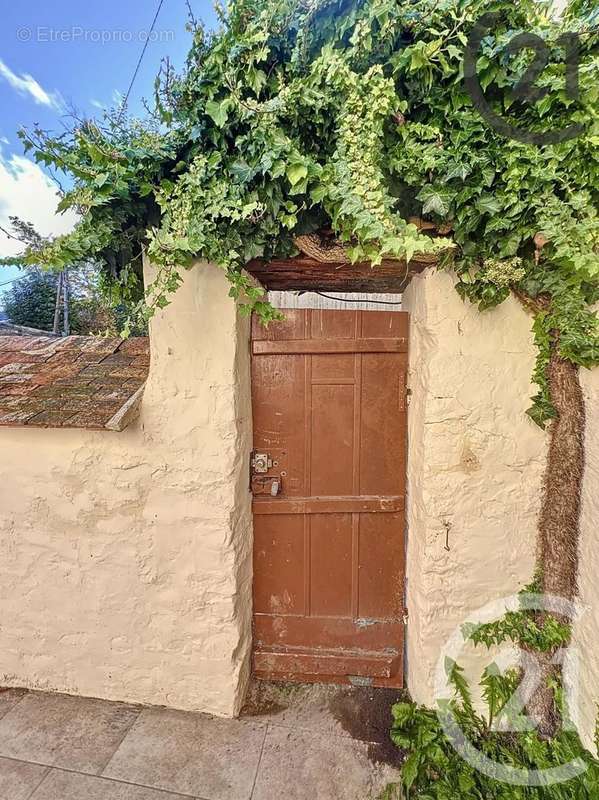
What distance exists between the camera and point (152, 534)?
6.59ft

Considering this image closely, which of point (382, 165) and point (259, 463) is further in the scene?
point (259, 463)

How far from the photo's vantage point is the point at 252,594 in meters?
2.26

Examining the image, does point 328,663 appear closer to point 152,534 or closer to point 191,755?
point 191,755

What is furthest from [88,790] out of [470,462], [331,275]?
[331,275]

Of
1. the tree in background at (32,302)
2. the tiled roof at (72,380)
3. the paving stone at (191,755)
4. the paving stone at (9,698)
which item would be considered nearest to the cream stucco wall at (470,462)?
the paving stone at (191,755)

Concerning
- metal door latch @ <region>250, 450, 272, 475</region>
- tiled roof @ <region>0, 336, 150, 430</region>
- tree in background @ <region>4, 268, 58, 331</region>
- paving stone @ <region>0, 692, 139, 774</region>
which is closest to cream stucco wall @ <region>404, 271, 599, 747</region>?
metal door latch @ <region>250, 450, 272, 475</region>

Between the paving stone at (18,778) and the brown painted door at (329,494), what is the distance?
1.09m

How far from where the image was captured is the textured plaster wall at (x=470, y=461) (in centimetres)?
182

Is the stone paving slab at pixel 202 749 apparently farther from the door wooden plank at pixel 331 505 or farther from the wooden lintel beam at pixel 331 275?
the wooden lintel beam at pixel 331 275

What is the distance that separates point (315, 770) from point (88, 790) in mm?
1029

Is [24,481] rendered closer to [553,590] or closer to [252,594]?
[252,594]

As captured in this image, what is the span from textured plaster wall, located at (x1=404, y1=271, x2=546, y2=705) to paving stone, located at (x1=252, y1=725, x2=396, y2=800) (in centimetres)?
46
